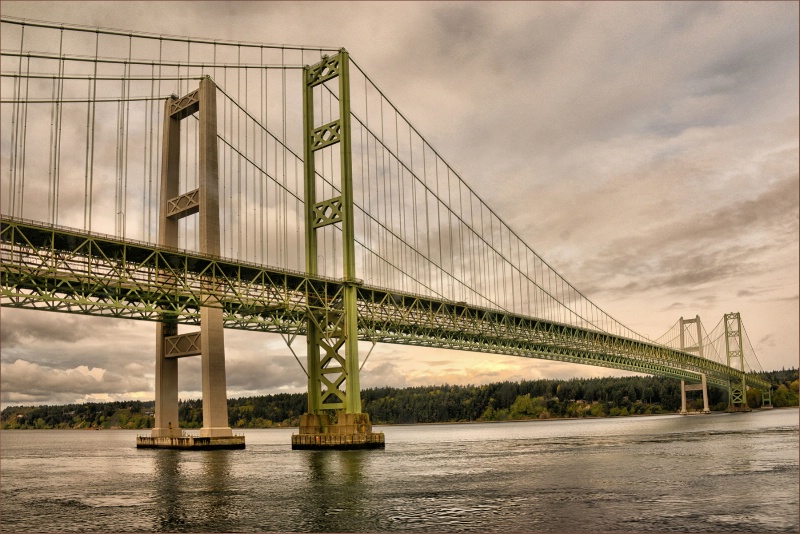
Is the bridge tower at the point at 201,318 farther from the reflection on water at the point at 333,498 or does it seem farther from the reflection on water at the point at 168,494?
the reflection on water at the point at 333,498

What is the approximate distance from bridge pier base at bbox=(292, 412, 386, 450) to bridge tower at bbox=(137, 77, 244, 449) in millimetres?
5576

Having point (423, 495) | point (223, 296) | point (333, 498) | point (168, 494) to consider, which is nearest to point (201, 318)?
point (223, 296)

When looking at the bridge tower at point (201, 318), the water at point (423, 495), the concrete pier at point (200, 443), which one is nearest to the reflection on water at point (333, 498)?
the water at point (423, 495)

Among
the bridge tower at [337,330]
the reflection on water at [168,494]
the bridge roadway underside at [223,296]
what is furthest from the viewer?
the bridge tower at [337,330]

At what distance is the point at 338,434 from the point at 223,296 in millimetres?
11247

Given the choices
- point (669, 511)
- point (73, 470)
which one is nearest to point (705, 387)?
point (73, 470)

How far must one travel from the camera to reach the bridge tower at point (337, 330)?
5078 cm

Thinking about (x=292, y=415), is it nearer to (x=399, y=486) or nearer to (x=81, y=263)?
(x=81, y=263)

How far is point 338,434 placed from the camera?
165ft

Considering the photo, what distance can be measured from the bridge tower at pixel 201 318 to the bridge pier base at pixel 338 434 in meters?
5.58

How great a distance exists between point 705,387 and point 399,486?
126575mm

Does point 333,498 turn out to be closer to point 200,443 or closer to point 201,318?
point 201,318

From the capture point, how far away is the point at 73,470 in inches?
1821

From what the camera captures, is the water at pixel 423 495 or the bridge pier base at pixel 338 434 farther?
the bridge pier base at pixel 338 434
